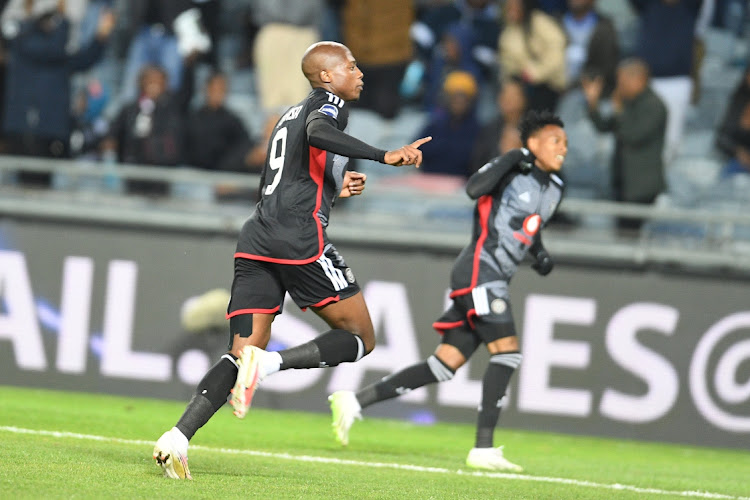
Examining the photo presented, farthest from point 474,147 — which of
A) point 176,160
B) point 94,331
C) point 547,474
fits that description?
point 547,474

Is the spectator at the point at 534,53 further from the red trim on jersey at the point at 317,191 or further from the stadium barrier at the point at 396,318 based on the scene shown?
the red trim on jersey at the point at 317,191

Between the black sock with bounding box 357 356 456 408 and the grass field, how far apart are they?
0.37m

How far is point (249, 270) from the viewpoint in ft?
20.0

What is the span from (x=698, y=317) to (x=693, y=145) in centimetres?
294

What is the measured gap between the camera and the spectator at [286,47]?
12906mm

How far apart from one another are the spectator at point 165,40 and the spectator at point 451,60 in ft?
8.64

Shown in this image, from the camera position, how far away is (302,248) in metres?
6.02

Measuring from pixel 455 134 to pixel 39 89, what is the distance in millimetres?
4300

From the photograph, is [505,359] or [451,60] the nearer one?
[505,359]

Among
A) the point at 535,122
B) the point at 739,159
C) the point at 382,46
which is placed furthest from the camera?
the point at 382,46

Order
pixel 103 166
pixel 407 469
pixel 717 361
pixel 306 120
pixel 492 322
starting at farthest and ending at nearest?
1. pixel 103 166
2. pixel 717 361
3. pixel 492 322
4. pixel 407 469
5. pixel 306 120

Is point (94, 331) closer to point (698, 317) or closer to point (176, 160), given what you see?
point (176, 160)

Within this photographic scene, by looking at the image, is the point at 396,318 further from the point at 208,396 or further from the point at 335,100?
the point at 208,396

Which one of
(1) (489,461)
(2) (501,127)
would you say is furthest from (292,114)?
(2) (501,127)
